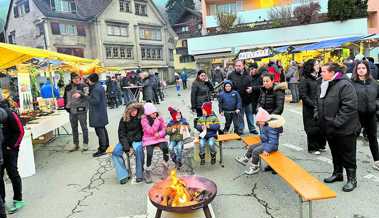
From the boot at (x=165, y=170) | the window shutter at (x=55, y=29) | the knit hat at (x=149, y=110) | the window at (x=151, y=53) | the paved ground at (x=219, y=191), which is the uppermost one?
the window shutter at (x=55, y=29)

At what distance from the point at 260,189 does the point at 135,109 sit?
2.52 meters

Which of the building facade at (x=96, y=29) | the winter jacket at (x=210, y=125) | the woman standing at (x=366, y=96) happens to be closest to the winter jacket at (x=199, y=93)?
the winter jacket at (x=210, y=125)

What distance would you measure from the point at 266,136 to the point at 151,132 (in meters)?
2.01

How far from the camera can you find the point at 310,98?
620cm

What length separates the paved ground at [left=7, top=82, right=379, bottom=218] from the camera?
4.36 m

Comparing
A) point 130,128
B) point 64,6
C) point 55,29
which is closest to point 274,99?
point 130,128

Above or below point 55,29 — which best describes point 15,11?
above

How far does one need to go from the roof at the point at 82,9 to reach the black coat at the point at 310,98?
35.1 m

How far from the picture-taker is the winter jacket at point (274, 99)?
231 inches

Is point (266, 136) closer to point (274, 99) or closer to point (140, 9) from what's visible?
point (274, 99)

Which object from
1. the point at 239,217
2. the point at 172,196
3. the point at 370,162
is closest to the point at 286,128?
the point at 370,162

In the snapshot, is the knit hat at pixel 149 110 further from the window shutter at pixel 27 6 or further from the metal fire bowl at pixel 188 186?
the window shutter at pixel 27 6

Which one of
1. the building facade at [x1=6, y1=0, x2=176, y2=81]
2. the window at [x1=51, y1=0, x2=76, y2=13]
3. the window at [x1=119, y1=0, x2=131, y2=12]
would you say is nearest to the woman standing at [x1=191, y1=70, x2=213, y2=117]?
the building facade at [x1=6, y1=0, x2=176, y2=81]

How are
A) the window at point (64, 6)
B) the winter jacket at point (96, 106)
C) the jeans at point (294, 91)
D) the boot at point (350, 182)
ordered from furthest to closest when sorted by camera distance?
the window at point (64, 6) < the jeans at point (294, 91) < the winter jacket at point (96, 106) < the boot at point (350, 182)
